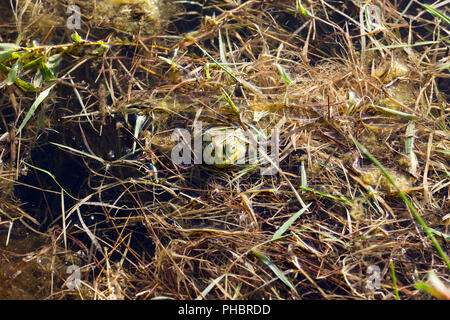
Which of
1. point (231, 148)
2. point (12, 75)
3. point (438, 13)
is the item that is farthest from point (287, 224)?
point (12, 75)

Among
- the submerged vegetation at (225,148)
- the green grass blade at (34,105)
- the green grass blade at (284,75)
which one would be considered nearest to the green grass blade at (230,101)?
the submerged vegetation at (225,148)

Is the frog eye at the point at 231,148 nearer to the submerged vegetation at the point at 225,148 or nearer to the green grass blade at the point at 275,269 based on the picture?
the submerged vegetation at the point at 225,148

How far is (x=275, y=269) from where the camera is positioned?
1.70 meters

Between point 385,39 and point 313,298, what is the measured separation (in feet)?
5.09

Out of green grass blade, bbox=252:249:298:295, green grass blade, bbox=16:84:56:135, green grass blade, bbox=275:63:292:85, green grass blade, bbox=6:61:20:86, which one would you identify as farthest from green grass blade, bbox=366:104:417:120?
green grass blade, bbox=6:61:20:86

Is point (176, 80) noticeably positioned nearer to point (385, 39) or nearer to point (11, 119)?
point (11, 119)

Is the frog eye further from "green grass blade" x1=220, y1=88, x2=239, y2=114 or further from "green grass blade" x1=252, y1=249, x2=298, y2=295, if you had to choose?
"green grass blade" x1=252, y1=249, x2=298, y2=295

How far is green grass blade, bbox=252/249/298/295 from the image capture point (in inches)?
66.4

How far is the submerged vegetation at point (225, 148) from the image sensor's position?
68.8 inches

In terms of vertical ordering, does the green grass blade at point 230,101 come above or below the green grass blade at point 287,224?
above

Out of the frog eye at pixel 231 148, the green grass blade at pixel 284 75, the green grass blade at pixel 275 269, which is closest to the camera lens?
the green grass blade at pixel 275 269
